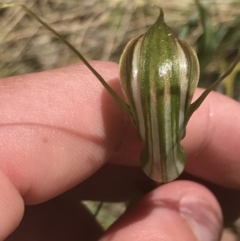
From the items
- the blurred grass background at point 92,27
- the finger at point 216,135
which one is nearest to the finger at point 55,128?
the finger at point 216,135

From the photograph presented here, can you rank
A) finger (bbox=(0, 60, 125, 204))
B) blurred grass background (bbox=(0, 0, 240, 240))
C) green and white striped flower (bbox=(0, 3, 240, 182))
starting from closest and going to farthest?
1. green and white striped flower (bbox=(0, 3, 240, 182))
2. finger (bbox=(0, 60, 125, 204))
3. blurred grass background (bbox=(0, 0, 240, 240))

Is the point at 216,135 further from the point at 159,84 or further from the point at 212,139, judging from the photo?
the point at 159,84

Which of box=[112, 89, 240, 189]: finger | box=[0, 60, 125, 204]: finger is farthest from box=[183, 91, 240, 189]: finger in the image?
box=[0, 60, 125, 204]: finger

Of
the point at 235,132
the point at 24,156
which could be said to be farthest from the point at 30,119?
the point at 235,132

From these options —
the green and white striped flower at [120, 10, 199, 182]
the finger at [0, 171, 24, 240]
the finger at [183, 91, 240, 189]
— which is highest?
the green and white striped flower at [120, 10, 199, 182]

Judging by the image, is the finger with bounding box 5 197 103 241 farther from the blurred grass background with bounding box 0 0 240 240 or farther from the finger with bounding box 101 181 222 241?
the blurred grass background with bounding box 0 0 240 240

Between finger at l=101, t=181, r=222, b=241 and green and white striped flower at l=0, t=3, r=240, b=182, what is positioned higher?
green and white striped flower at l=0, t=3, r=240, b=182
